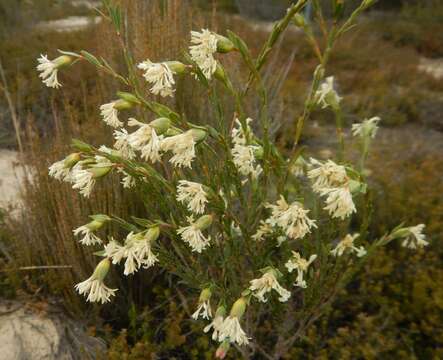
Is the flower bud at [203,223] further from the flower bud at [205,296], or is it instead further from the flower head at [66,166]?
the flower head at [66,166]

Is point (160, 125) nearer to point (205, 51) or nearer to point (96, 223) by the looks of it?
point (205, 51)

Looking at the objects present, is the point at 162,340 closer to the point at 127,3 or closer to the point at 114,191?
the point at 114,191

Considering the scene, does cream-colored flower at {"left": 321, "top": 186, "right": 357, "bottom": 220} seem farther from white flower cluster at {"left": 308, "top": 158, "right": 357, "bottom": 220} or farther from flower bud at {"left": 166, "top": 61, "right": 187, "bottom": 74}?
flower bud at {"left": 166, "top": 61, "right": 187, "bottom": 74}

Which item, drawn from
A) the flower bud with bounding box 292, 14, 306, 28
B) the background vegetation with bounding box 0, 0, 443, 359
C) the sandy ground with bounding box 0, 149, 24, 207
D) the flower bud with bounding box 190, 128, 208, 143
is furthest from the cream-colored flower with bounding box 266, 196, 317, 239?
the sandy ground with bounding box 0, 149, 24, 207

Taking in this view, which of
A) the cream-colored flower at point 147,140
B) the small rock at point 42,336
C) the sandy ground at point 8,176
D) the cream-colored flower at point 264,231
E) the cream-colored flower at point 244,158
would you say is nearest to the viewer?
the cream-colored flower at point 147,140

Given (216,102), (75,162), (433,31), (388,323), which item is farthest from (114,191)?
(433,31)

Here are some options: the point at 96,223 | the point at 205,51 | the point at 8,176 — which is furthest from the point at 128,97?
the point at 8,176

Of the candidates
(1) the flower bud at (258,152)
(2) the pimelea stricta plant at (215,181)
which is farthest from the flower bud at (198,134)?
(1) the flower bud at (258,152)
